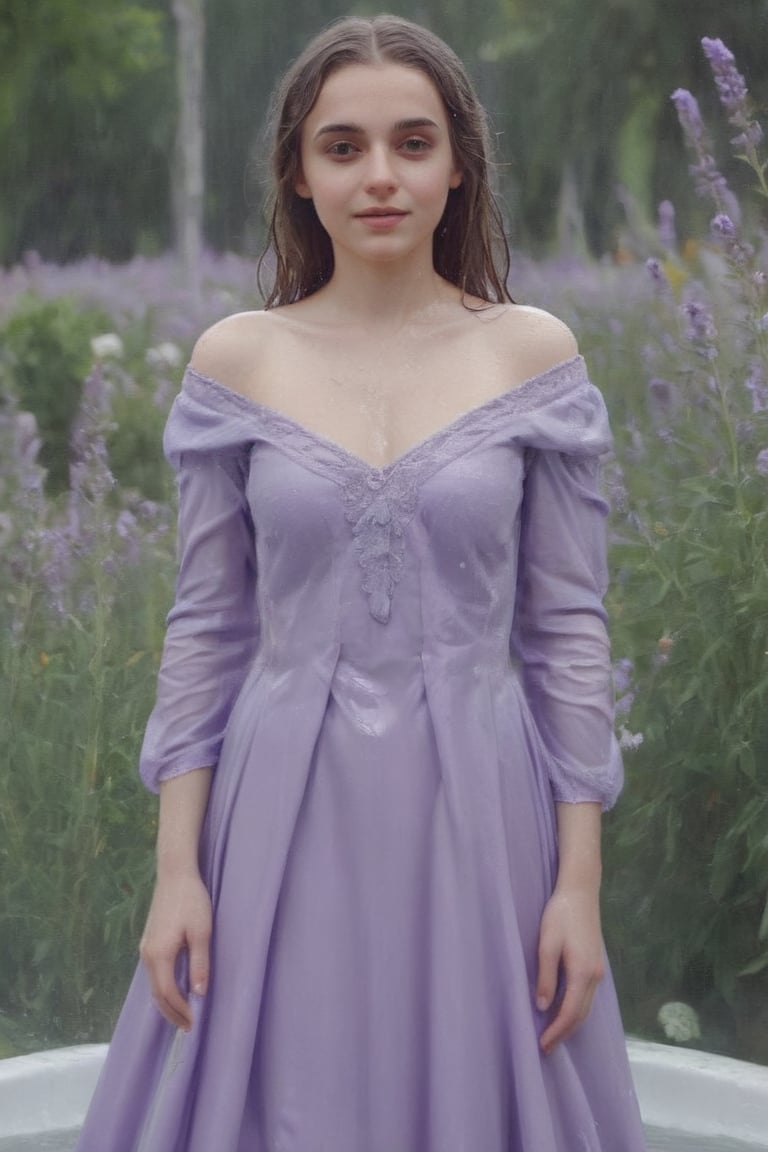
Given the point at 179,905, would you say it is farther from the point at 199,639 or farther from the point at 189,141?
the point at 189,141

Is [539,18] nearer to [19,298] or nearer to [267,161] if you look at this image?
[19,298]

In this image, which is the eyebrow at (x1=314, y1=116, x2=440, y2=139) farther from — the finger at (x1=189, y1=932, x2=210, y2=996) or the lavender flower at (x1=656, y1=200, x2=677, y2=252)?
the lavender flower at (x1=656, y1=200, x2=677, y2=252)

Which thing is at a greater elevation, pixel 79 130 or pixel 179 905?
pixel 79 130

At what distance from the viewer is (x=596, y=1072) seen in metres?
1.79

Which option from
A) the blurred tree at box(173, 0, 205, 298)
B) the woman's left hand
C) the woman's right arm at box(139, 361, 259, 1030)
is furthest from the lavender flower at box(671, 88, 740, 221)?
the woman's left hand

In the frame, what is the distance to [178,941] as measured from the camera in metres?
1.74

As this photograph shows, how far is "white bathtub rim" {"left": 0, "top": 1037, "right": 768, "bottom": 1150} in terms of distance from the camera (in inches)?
102

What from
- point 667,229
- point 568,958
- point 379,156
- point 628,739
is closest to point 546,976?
point 568,958

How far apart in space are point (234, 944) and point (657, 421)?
1966mm

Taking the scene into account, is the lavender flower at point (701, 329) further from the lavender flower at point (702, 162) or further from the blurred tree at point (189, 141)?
the blurred tree at point (189, 141)

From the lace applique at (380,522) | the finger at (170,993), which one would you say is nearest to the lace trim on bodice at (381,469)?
the lace applique at (380,522)

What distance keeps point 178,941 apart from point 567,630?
49cm

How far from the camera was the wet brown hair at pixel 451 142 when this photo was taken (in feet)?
5.88

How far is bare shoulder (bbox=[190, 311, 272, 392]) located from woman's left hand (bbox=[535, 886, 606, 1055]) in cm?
60
